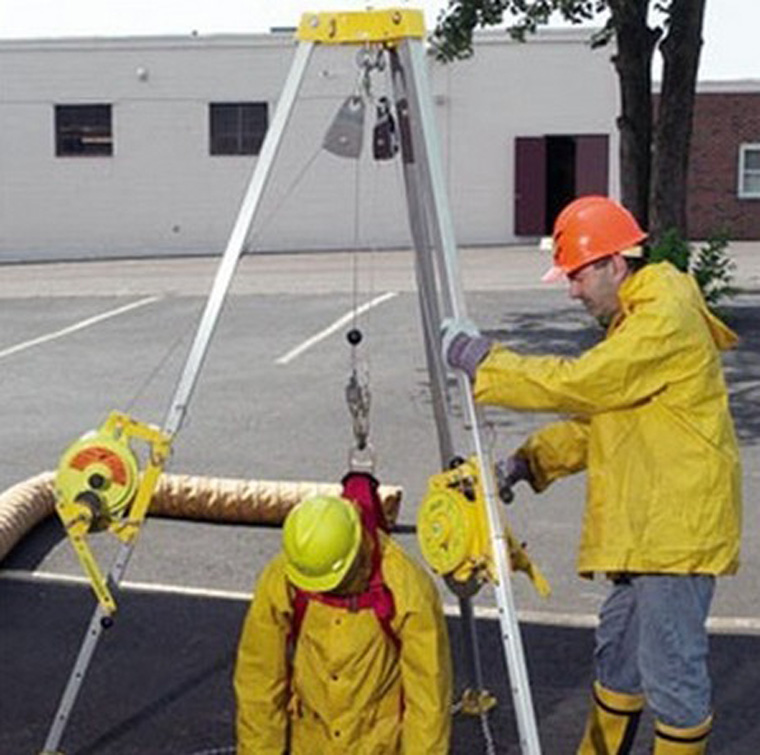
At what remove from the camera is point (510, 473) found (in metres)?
5.24

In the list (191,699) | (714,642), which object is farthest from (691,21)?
(191,699)

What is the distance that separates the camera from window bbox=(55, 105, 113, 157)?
118 feet

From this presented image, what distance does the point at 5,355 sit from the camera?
1853 cm

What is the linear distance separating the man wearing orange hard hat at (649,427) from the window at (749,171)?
3211cm

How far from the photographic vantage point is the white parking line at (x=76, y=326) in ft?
62.6

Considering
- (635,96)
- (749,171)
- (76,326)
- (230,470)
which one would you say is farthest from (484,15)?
(749,171)

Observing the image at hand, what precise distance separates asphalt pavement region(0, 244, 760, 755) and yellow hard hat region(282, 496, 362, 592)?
61 centimetres

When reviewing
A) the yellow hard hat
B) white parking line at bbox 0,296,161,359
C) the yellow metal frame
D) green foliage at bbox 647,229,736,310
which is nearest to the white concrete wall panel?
white parking line at bbox 0,296,161,359

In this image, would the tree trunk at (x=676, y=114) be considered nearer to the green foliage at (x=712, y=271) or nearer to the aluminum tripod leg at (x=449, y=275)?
the green foliage at (x=712, y=271)

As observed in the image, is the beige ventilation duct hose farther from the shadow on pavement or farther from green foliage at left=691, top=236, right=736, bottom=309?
green foliage at left=691, top=236, right=736, bottom=309

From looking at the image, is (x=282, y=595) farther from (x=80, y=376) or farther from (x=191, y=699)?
(x=80, y=376)

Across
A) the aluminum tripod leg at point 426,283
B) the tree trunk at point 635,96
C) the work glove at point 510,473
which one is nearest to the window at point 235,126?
the tree trunk at point 635,96

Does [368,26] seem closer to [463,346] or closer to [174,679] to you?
[463,346]

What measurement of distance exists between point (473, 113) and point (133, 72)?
7.71 m
